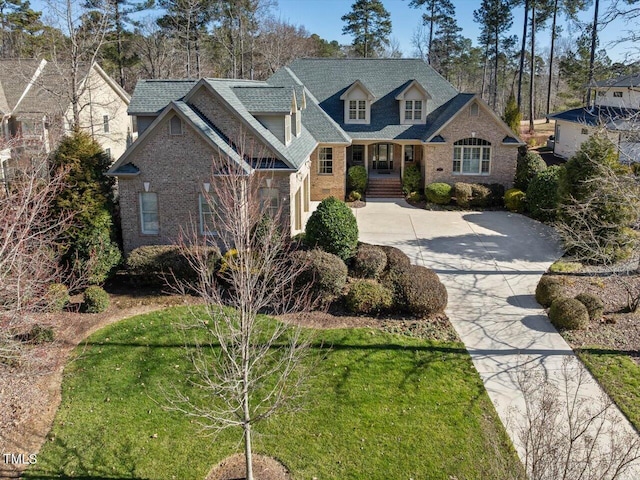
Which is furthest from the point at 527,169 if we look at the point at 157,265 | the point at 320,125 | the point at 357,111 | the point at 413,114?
the point at 157,265

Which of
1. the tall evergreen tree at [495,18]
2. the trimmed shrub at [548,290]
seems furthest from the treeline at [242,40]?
the trimmed shrub at [548,290]

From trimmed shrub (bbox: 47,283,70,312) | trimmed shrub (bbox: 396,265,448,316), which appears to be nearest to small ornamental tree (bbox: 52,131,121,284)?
trimmed shrub (bbox: 47,283,70,312)

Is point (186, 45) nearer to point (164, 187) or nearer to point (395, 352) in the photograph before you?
point (164, 187)

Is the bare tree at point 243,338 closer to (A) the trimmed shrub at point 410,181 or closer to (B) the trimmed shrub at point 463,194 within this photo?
(B) the trimmed shrub at point 463,194

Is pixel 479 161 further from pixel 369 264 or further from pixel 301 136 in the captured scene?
pixel 369 264

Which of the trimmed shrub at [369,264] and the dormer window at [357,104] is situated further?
the dormer window at [357,104]

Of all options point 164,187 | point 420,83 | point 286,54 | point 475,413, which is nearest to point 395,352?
point 475,413
